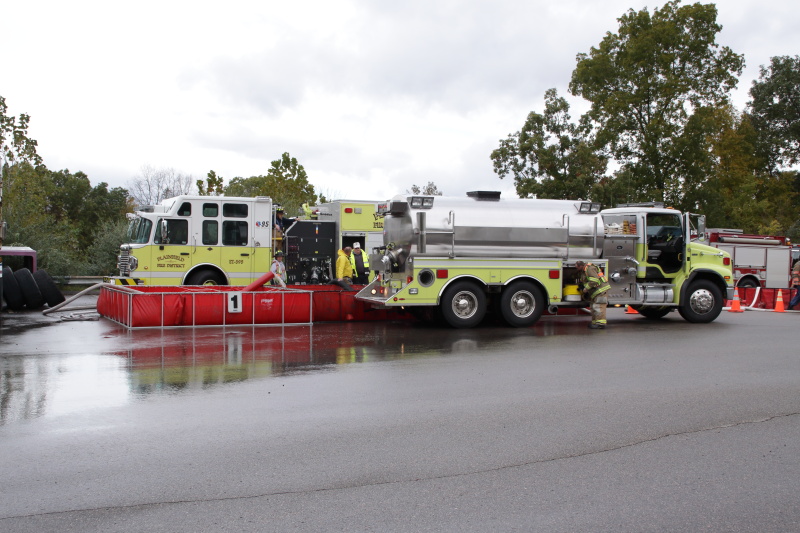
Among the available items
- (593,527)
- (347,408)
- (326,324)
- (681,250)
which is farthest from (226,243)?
(593,527)

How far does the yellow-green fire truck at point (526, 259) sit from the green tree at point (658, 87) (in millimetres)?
21577

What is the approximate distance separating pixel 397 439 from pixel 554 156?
32306 mm

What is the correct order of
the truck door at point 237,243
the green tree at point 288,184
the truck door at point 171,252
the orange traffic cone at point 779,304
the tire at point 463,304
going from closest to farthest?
the tire at point 463,304, the truck door at point 171,252, the truck door at point 237,243, the orange traffic cone at point 779,304, the green tree at point 288,184

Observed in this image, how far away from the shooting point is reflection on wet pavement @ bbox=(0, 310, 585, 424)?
7830 mm

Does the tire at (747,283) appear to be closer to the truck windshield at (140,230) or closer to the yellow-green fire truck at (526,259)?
the yellow-green fire truck at (526,259)

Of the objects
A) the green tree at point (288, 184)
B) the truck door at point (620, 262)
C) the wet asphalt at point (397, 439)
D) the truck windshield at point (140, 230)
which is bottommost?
the wet asphalt at point (397, 439)

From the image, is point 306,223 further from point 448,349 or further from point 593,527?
point 593,527

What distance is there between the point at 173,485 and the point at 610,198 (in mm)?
32778

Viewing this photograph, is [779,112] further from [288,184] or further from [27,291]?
[27,291]

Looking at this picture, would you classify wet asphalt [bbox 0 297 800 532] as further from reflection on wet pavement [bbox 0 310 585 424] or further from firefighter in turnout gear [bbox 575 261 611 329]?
firefighter in turnout gear [bbox 575 261 611 329]

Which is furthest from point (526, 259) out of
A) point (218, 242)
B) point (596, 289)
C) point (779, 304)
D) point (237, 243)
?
point (779, 304)

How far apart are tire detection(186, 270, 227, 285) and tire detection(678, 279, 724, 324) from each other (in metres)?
11.4

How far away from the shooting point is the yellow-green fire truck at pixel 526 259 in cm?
1409

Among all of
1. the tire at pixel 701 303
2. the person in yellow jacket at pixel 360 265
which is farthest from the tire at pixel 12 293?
the tire at pixel 701 303
